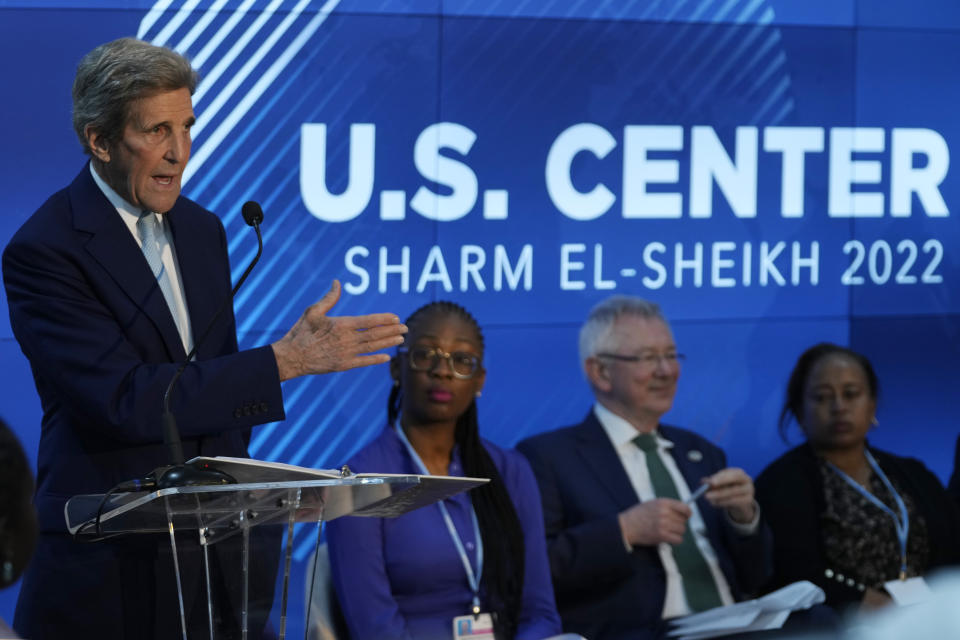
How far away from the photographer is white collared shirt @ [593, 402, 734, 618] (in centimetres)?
395

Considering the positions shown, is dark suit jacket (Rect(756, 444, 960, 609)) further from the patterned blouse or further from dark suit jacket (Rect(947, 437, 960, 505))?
dark suit jacket (Rect(947, 437, 960, 505))

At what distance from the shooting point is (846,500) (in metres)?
4.26

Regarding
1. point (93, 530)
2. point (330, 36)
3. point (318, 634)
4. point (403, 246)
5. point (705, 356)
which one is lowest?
point (318, 634)

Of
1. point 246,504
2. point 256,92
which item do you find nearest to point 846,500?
point 256,92

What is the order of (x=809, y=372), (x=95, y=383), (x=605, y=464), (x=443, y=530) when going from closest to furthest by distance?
(x=95, y=383) < (x=443, y=530) < (x=605, y=464) < (x=809, y=372)

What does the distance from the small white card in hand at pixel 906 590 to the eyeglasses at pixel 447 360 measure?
1.51 m

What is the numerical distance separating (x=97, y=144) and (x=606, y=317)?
6.94 feet

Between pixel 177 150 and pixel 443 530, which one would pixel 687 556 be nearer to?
pixel 443 530

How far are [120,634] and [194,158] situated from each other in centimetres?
222

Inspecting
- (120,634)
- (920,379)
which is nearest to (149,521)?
(120,634)

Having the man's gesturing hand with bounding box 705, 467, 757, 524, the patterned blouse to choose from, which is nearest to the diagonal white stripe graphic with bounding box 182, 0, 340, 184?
the man's gesturing hand with bounding box 705, 467, 757, 524

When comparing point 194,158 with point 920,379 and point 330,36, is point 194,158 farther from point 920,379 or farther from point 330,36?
point 920,379

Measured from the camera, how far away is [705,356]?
4840mm

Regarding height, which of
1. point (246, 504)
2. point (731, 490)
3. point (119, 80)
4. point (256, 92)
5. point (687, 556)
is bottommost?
point (687, 556)
